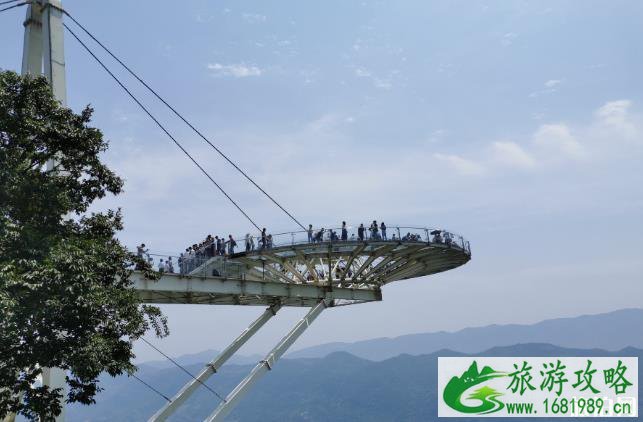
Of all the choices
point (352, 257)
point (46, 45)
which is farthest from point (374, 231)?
point (46, 45)

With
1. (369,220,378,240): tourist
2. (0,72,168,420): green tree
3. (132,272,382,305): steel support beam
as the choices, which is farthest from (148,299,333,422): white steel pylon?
(0,72,168,420): green tree

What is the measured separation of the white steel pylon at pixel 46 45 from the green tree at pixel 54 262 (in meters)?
6.28

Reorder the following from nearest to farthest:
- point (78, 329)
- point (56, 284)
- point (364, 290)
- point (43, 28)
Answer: point (56, 284) → point (78, 329) → point (43, 28) → point (364, 290)

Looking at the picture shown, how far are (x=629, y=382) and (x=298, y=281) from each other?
2215 centimetres

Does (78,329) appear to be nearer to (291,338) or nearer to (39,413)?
(39,413)

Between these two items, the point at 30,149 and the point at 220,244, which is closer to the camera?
the point at 30,149

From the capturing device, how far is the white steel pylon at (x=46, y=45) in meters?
28.5

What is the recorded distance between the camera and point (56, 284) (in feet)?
58.6

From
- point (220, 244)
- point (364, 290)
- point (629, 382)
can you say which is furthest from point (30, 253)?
point (629, 382)

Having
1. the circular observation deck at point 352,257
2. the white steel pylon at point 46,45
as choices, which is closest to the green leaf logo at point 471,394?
the circular observation deck at point 352,257

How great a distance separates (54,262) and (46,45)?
50.8 ft

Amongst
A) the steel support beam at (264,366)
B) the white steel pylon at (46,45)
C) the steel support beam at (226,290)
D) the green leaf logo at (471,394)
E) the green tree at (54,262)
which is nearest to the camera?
the green tree at (54,262)

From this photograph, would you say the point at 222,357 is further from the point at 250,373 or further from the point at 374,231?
the point at 374,231

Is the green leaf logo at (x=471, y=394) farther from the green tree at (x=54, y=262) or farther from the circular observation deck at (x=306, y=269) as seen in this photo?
the green tree at (x=54, y=262)
